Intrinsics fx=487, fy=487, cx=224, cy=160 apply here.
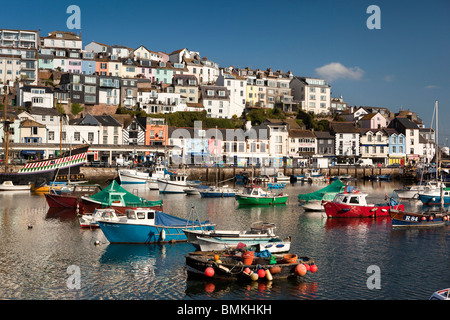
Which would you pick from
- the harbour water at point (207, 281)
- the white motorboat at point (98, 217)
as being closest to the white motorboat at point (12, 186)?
the harbour water at point (207, 281)

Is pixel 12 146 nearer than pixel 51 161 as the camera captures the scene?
No

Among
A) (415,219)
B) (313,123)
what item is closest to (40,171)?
(415,219)

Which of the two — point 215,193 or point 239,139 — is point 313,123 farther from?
point 215,193

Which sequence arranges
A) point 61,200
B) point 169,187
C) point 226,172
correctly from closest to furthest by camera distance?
point 61,200 → point 169,187 → point 226,172

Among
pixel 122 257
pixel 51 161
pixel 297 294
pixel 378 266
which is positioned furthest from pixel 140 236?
pixel 51 161

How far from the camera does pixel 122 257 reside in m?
26.2

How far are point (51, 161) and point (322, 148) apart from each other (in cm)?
5992

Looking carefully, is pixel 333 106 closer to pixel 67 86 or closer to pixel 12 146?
pixel 67 86

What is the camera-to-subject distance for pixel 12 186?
58.7 metres

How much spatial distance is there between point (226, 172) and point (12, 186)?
120 ft

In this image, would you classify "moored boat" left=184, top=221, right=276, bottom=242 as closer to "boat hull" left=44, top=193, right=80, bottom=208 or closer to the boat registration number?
the boat registration number

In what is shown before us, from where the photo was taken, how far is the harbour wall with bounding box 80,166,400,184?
74.8 m

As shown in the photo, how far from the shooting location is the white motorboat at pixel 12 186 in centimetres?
5815

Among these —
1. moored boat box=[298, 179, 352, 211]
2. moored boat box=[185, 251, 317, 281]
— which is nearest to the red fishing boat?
moored boat box=[298, 179, 352, 211]
